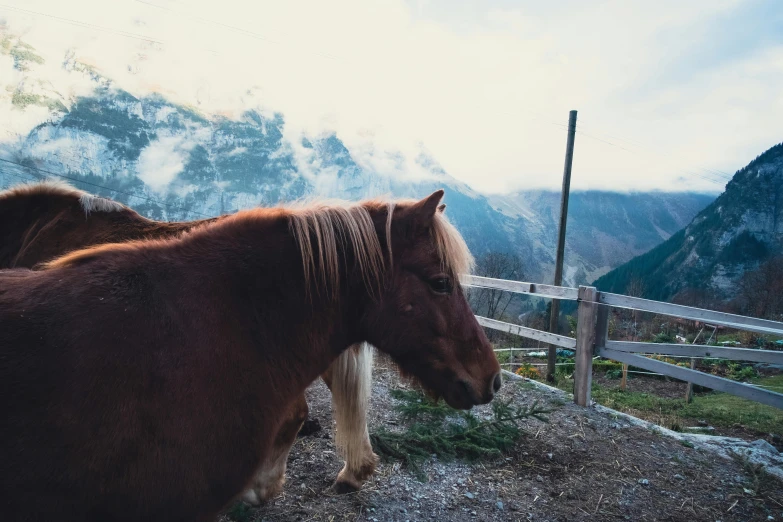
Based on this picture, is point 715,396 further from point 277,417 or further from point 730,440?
point 277,417

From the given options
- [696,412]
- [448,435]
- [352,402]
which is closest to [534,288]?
[448,435]

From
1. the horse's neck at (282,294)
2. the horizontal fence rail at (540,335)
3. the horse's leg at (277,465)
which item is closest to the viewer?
the horse's neck at (282,294)

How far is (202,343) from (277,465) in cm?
222

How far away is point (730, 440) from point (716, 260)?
71296mm

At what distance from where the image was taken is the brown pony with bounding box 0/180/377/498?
137 inches

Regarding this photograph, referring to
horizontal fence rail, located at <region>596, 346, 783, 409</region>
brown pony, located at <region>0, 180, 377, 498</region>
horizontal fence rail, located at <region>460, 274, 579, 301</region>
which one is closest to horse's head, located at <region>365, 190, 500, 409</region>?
brown pony, located at <region>0, 180, 377, 498</region>

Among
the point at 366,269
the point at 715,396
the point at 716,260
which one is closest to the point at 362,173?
the point at 716,260

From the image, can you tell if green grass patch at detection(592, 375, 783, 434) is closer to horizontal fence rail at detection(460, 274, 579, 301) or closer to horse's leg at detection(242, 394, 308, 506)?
horizontal fence rail at detection(460, 274, 579, 301)

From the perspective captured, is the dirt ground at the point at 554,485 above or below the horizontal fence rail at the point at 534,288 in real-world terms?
below

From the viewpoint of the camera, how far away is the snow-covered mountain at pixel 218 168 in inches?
2072

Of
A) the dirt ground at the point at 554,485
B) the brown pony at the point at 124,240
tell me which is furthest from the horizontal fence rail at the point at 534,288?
the brown pony at the point at 124,240

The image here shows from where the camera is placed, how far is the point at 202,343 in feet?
5.55

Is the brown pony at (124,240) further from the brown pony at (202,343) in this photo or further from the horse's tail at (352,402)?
the brown pony at (202,343)

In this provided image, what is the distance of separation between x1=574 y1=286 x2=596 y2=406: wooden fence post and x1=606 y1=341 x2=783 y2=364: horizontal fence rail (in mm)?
262
